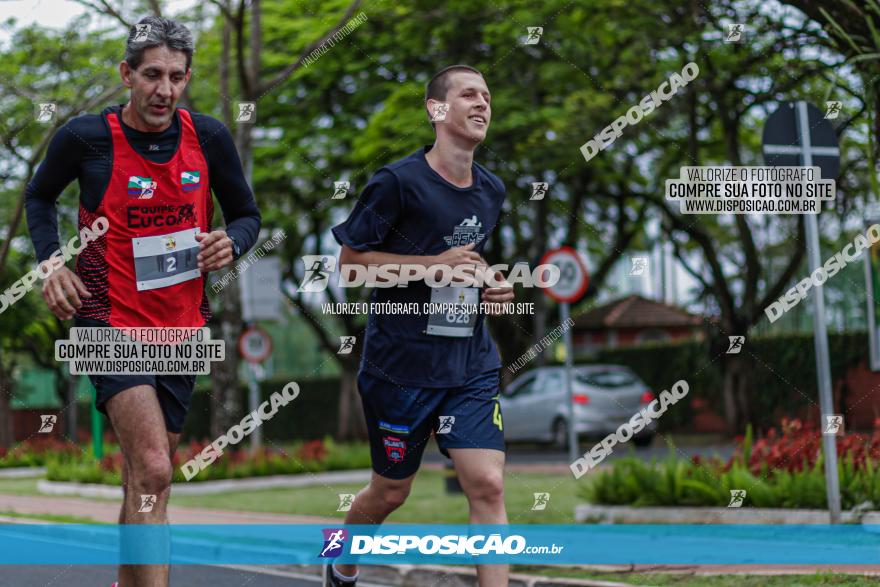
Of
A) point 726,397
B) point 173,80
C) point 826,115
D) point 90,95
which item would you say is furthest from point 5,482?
point 173,80

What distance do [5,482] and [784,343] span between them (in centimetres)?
1288

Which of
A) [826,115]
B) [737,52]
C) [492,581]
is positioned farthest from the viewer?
[737,52]

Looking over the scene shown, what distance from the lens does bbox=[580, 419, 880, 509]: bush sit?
26.9 feet

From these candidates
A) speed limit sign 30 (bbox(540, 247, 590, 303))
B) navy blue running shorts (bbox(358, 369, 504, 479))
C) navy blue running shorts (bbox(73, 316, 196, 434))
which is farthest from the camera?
speed limit sign 30 (bbox(540, 247, 590, 303))

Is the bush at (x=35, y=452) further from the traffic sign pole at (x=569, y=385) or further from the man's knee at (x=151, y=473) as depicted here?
the man's knee at (x=151, y=473)

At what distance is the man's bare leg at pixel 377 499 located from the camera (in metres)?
4.97

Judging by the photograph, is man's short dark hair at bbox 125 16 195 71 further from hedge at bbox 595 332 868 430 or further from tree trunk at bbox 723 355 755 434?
tree trunk at bbox 723 355 755 434

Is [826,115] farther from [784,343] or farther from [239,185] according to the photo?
[784,343]

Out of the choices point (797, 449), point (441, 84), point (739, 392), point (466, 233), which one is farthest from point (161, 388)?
point (739, 392)

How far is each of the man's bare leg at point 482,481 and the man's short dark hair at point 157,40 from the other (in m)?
1.79

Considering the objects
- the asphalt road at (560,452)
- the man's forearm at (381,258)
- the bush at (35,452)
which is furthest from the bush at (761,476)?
the bush at (35,452)

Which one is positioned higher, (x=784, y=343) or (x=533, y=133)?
(x=533, y=133)

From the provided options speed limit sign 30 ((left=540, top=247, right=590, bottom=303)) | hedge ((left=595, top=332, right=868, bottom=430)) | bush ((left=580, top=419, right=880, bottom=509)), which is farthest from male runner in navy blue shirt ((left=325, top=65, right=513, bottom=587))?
hedge ((left=595, top=332, right=868, bottom=430))

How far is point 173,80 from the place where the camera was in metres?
4.51
